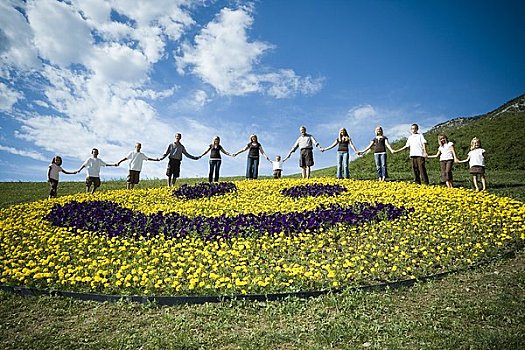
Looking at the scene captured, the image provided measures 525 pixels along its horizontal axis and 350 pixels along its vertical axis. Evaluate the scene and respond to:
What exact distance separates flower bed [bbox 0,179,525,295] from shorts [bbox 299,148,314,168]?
13.6ft

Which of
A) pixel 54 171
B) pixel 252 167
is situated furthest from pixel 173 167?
pixel 54 171

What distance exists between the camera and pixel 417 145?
15180 millimetres

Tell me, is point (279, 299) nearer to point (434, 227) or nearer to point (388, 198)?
point (434, 227)

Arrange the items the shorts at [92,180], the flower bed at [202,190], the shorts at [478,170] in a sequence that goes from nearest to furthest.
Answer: the shorts at [478,170] < the flower bed at [202,190] < the shorts at [92,180]

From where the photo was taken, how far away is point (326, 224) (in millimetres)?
9938

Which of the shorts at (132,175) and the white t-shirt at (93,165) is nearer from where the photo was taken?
the white t-shirt at (93,165)

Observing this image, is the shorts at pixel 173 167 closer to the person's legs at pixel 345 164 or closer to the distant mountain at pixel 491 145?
the person's legs at pixel 345 164

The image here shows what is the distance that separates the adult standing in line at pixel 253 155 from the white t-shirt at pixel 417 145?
650 cm

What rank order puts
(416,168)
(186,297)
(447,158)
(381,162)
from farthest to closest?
1. (381,162)
2. (416,168)
3. (447,158)
4. (186,297)

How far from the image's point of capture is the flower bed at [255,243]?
6.70 metres

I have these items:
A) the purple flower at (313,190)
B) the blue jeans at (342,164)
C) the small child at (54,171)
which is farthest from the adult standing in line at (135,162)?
the blue jeans at (342,164)

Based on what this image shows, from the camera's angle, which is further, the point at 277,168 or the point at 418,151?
the point at 277,168

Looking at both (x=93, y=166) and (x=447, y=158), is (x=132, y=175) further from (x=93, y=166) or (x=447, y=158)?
(x=447, y=158)

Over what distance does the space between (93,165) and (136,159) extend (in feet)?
5.78
